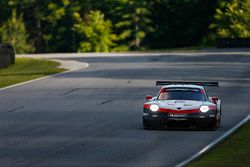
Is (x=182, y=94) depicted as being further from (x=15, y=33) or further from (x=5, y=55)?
(x=15, y=33)

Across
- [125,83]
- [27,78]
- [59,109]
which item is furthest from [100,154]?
[27,78]

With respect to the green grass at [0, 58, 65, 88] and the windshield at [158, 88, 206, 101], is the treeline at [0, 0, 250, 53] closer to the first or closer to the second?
the green grass at [0, 58, 65, 88]

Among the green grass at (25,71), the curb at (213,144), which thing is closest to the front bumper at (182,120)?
the curb at (213,144)

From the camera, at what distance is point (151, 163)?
17266mm

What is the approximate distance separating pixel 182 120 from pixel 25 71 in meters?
36.0

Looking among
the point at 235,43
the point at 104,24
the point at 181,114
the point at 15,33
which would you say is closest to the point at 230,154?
the point at 181,114

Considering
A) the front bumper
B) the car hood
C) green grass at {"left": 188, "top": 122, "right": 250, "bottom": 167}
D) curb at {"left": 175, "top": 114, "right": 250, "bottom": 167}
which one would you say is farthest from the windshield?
green grass at {"left": 188, "top": 122, "right": 250, "bottom": 167}

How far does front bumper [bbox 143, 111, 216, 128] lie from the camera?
76.7 ft

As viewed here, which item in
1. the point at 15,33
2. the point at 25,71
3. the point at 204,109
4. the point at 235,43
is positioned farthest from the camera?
the point at 15,33

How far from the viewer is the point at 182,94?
80.9 ft

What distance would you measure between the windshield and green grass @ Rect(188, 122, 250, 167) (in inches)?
98.9

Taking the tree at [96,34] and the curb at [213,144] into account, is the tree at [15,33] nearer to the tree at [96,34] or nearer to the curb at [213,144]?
the tree at [96,34]

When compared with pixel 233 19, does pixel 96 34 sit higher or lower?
lower

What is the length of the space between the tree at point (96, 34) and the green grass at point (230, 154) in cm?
9656
